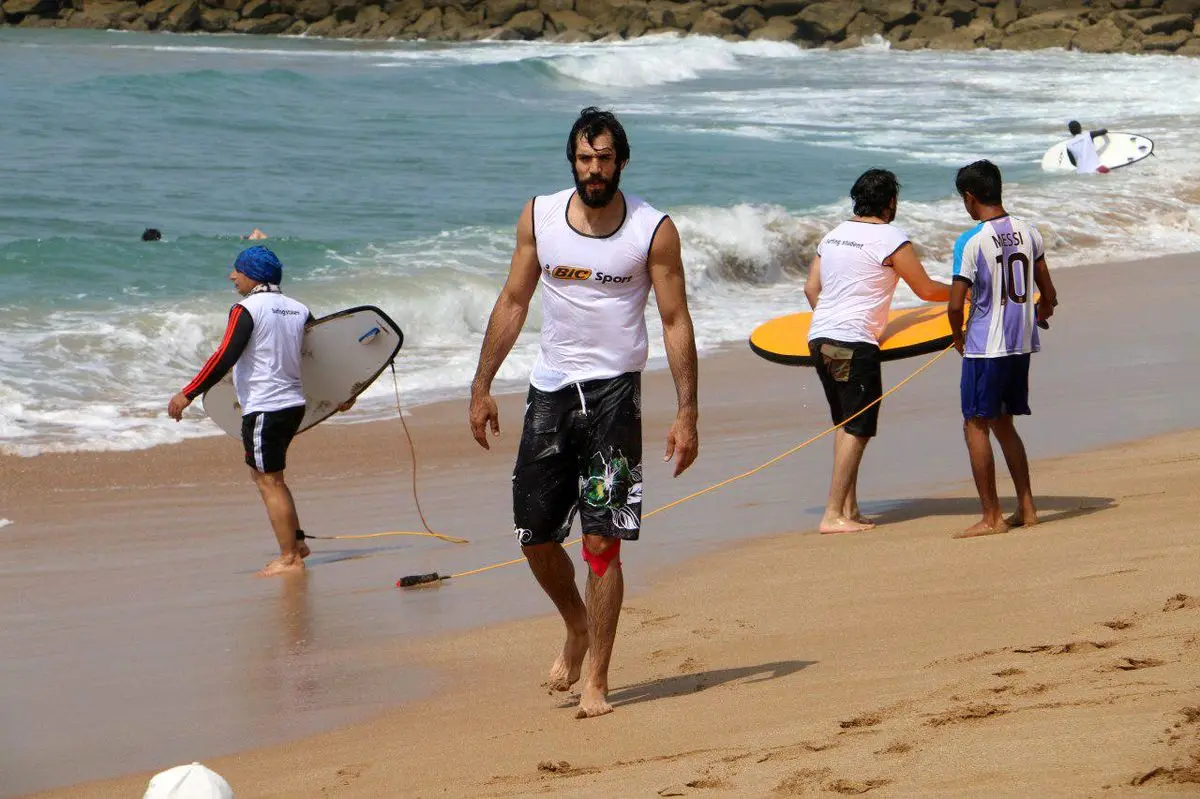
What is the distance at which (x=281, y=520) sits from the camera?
23.1ft

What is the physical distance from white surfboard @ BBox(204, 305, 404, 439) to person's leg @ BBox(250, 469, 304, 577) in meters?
0.58

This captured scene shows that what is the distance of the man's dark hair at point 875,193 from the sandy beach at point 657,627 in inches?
55.9

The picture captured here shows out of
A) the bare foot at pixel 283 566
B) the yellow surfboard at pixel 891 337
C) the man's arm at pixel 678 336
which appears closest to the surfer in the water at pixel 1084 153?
the yellow surfboard at pixel 891 337

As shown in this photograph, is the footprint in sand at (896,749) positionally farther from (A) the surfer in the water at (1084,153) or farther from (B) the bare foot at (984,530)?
(A) the surfer in the water at (1084,153)

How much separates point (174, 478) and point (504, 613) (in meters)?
3.38

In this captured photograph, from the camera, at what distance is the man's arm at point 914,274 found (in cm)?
684

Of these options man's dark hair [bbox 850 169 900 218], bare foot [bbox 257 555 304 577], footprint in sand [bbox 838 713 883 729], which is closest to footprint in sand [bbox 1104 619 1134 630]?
footprint in sand [bbox 838 713 883 729]

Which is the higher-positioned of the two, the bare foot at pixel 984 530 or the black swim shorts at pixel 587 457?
the black swim shorts at pixel 587 457

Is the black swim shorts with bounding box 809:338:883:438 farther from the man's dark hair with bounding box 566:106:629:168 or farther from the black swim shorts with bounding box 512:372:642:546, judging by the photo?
the man's dark hair with bounding box 566:106:629:168

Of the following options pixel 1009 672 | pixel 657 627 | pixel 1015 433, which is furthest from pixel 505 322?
pixel 1015 433

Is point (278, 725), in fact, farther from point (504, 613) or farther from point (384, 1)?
point (384, 1)

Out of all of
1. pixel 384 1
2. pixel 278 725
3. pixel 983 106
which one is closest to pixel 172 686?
pixel 278 725

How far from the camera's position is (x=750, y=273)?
16.7 meters

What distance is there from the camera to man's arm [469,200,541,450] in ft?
15.2
